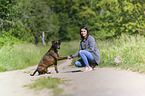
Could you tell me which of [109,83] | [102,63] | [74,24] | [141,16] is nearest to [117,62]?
[102,63]

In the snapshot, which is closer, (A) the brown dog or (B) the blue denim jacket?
(B) the blue denim jacket

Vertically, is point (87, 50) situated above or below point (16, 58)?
above

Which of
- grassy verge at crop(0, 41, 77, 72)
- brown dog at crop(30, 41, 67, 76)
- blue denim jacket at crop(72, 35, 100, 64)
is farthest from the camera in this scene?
grassy verge at crop(0, 41, 77, 72)

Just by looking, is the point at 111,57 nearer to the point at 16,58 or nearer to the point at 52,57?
the point at 52,57

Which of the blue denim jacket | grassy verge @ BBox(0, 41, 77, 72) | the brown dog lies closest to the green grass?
grassy verge @ BBox(0, 41, 77, 72)

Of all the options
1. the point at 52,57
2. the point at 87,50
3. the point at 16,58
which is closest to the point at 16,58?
the point at 16,58

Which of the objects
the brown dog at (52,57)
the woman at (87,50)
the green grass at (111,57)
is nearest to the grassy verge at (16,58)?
the green grass at (111,57)

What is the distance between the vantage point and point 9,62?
12867 mm

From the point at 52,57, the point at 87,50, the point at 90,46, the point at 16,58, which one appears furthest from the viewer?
the point at 16,58

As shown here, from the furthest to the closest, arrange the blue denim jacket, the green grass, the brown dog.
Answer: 1. the green grass
2. the brown dog
3. the blue denim jacket

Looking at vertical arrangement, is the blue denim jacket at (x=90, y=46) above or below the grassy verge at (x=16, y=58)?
above

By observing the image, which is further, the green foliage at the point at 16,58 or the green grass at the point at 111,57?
the green foliage at the point at 16,58

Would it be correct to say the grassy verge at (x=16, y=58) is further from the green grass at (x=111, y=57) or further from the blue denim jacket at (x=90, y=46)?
the blue denim jacket at (x=90, y=46)

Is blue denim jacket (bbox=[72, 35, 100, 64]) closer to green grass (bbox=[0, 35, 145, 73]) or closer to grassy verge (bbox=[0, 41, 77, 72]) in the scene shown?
green grass (bbox=[0, 35, 145, 73])
